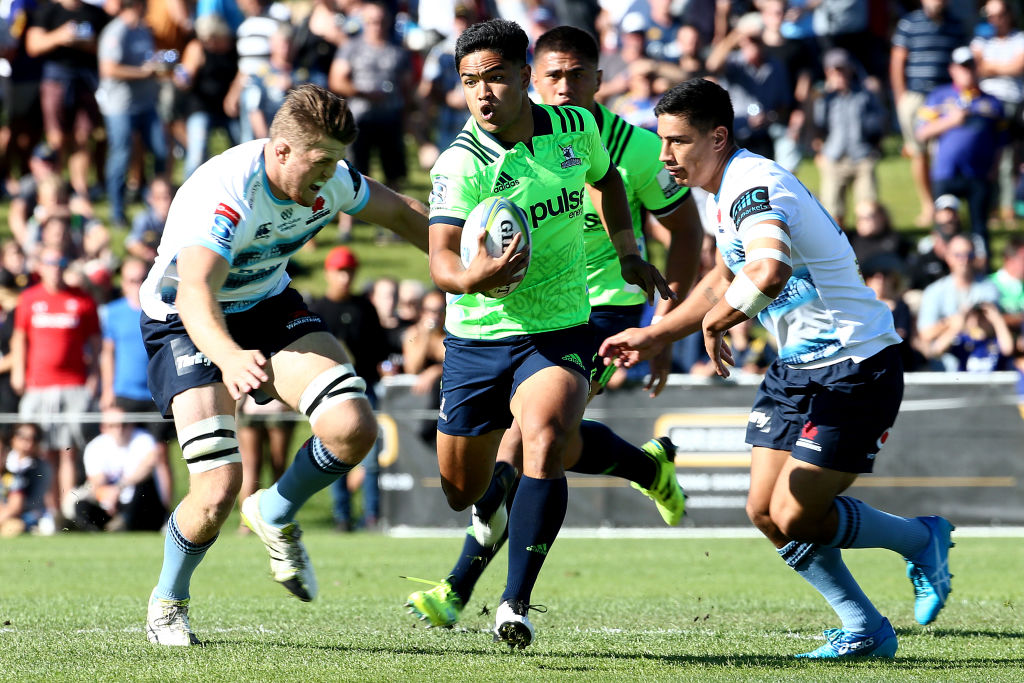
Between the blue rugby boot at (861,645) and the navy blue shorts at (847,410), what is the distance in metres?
0.72

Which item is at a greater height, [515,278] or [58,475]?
[515,278]

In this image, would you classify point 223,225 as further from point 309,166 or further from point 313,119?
point 313,119

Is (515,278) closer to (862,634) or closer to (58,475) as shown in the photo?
(862,634)

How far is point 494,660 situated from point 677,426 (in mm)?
6801

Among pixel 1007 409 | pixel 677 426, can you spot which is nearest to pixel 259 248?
pixel 677 426

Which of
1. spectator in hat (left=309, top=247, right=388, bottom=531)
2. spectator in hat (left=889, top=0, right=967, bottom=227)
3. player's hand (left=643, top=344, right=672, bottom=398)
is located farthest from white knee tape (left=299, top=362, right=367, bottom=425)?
spectator in hat (left=889, top=0, right=967, bottom=227)

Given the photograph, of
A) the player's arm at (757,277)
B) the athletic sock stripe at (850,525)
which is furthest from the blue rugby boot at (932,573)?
the player's arm at (757,277)

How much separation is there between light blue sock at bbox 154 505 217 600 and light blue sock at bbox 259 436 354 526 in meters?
0.37

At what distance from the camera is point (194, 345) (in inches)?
234

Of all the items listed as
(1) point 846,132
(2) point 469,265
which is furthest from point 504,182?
(1) point 846,132

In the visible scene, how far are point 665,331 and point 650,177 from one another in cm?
183

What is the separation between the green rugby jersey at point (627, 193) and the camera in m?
7.19

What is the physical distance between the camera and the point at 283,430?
13148 millimetres

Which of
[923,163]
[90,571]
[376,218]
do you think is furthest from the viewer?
[923,163]
